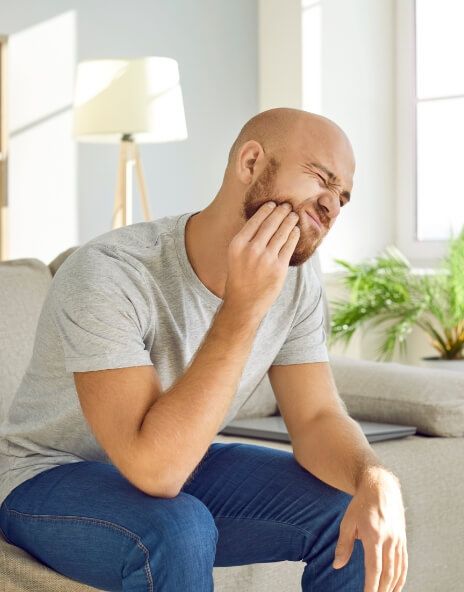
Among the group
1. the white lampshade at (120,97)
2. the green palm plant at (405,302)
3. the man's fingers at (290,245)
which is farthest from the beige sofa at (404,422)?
the white lampshade at (120,97)

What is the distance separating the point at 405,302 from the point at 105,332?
8.35ft

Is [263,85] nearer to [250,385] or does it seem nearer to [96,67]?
[96,67]

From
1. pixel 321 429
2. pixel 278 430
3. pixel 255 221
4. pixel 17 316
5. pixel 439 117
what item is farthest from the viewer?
pixel 439 117

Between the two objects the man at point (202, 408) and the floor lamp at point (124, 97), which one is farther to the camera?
the floor lamp at point (124, 97)

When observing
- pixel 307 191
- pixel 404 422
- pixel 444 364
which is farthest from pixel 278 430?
pixel 444 364

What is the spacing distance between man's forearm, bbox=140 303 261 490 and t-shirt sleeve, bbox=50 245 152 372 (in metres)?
0.08

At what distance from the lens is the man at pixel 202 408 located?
56.2 inches

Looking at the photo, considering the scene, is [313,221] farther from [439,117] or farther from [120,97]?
[439,117]

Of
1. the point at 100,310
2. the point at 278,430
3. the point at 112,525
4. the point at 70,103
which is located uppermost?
the point at 70,103

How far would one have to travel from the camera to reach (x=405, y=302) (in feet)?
12.8

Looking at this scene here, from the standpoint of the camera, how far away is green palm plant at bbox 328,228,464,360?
3750 millimetres

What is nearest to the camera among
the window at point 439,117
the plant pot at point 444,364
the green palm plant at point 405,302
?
Result: the plant pot at point 444,364

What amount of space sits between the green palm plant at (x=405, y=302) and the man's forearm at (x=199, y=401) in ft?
7.59

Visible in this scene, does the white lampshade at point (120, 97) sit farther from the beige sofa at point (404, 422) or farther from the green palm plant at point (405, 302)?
the beige sofa at point (404, 422)
